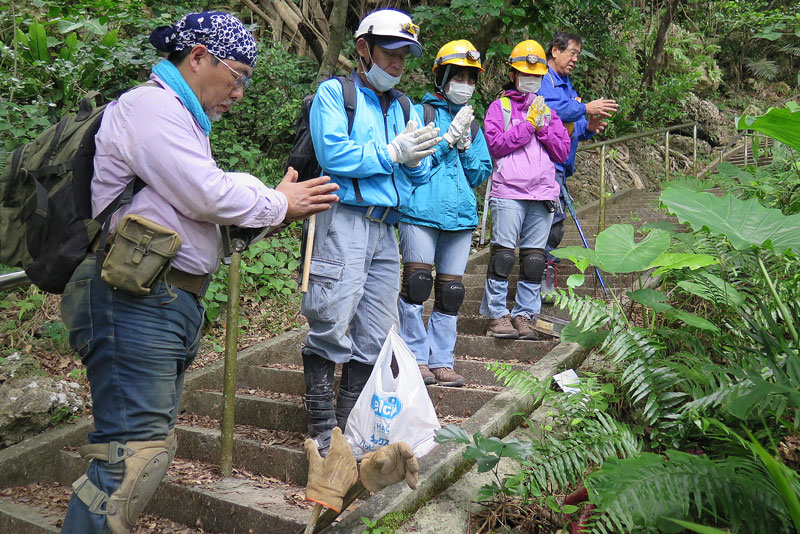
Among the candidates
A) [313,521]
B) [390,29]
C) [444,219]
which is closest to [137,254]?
[313,521]

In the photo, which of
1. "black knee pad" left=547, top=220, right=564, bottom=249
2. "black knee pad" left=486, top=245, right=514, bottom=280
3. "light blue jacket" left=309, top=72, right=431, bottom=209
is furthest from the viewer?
"black knee pad" left=547, top=220, right=564, bottom=249

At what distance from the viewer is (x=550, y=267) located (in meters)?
4.93

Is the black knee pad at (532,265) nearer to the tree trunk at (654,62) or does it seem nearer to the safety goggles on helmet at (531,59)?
the safety goggles on helmet at (531,59)

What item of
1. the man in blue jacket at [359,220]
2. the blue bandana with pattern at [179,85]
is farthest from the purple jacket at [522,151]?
the blue bandana with pattern at [179,85]

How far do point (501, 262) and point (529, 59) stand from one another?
1388 millimetres

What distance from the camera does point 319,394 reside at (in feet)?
9.69

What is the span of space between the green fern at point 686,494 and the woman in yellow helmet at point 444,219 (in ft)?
5.78

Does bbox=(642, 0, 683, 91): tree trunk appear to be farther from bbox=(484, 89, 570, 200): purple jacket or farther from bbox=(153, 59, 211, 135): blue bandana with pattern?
bbox=(153, 59, 211, 135): blue bandana with pattern

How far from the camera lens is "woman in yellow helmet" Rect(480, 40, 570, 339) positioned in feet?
13.9

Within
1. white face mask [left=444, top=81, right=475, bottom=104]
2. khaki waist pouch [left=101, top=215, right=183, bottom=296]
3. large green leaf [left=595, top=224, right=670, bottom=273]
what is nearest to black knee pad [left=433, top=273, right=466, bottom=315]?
white face mask [left=444, top=81, right=475, bottom=104]

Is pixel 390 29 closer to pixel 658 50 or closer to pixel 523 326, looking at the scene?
pixel 523 326

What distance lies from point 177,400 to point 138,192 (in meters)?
0.68

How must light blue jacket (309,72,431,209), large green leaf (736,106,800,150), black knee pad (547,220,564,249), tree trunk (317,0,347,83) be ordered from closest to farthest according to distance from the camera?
1. large green leaf (736,106,800,150)
2. light blue jacket (309,72,431,209)
3. black knee pad (547,220,564,249)
4. tree trunk (317,0,347,83)

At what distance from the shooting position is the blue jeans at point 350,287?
9.46 ft
